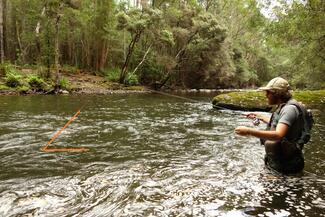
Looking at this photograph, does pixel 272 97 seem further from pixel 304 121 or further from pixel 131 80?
pixel 131 80

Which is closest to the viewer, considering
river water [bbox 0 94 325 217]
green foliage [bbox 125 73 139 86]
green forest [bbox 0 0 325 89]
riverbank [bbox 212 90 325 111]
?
river water [bbox 0 94 325 217]

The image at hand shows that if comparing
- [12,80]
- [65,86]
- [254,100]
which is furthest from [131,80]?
[254,100]

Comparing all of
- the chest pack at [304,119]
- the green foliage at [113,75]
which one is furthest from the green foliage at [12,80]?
the chest pack at [304,119]

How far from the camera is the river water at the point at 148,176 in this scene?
11.3 ft

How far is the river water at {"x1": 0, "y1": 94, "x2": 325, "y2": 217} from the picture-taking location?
3.44m

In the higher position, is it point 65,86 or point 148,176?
point 65,86

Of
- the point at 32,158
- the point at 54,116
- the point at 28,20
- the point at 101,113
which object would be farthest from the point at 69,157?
the point at 28,20

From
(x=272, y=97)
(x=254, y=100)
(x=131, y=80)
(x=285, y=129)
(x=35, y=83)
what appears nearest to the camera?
(x=285, y=129)

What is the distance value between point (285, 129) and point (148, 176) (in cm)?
217

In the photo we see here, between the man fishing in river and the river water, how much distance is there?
0.85 feet

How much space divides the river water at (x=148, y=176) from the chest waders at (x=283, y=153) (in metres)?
0.18

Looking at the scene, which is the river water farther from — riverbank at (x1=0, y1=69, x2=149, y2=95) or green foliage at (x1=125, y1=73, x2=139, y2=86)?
green foliage at (x1=125, y1=73, x2=139, y2=86)

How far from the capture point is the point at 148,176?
4598mm

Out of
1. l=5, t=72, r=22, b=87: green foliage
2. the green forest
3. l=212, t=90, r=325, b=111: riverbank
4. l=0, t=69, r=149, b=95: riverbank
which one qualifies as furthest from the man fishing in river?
l=5, t=72, r=22, b=87: green foliage
